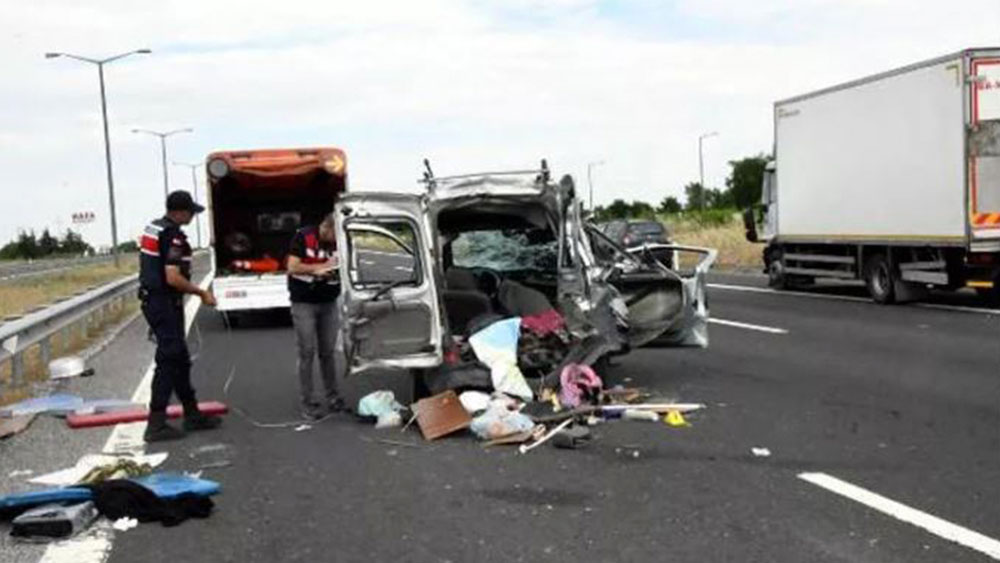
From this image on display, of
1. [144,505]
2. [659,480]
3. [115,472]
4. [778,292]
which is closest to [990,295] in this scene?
[778,292]

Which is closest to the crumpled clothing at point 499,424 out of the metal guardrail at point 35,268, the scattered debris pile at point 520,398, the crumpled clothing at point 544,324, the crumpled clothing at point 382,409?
the scattered debris pile at point 520,398

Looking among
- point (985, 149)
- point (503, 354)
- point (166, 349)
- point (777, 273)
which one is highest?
point (985, 149)

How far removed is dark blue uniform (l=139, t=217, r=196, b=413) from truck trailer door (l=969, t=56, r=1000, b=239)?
12.6 m

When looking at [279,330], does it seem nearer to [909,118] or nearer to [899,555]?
[909,118]

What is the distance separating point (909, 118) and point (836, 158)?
8.01 feet

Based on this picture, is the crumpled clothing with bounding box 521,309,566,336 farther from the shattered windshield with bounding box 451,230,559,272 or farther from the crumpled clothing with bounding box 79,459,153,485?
the crumpled clothing with bounding box 79,459,153,485

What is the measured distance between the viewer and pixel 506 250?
1293cm

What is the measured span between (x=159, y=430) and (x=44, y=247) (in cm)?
11549

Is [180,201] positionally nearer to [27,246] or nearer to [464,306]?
[464,306]

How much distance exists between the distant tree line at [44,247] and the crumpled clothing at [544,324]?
106698 millimetres

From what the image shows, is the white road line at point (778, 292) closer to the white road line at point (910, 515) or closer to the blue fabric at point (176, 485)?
the white road line at point (910, 515)

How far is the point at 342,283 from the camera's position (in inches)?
397

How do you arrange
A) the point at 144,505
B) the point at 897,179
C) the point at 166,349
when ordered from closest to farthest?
→ the point at 144,505
the point at 166,349
the point at 897,179

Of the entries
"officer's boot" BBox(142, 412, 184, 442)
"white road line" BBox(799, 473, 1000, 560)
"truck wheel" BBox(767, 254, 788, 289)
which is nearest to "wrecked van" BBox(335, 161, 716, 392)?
"officer's boot" BBox(142, 412, 184, 442)
